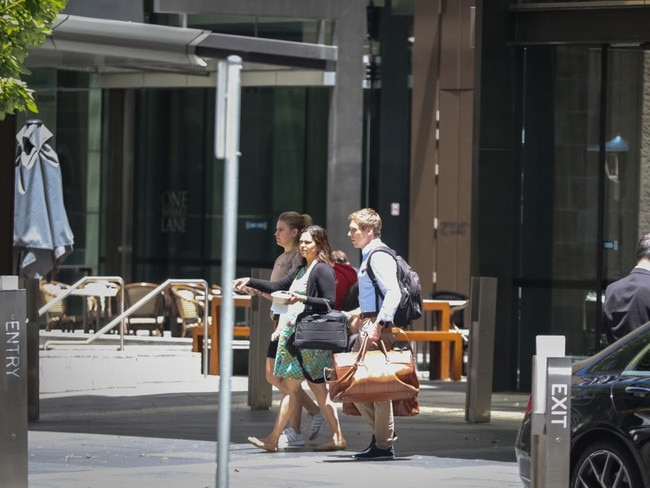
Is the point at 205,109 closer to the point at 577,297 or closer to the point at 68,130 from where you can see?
the point at 68,130

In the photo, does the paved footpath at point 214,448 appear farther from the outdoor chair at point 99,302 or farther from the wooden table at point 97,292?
the outdoor chair at point 99,302

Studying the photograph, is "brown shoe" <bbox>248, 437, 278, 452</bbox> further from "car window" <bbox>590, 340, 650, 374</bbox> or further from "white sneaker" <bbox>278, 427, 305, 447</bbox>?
"car window" <bbox>590, 340, 650, 374</bbox>

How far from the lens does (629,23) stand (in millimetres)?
18172

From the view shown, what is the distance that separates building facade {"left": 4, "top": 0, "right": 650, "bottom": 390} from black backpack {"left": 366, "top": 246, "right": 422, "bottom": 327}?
6.43 m

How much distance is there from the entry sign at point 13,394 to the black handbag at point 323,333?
3.11m

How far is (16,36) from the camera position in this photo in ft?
45.7

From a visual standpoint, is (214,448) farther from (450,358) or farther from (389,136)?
(389,136)

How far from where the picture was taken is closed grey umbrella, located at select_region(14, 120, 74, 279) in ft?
69.7

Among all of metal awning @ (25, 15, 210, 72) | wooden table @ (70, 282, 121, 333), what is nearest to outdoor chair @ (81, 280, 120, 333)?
wooden table @ (70, 282, 121, 333)

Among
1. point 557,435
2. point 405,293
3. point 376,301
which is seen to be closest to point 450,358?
point 405,293

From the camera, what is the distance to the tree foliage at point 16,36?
13.7 m

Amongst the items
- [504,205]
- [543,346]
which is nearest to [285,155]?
[504,205]

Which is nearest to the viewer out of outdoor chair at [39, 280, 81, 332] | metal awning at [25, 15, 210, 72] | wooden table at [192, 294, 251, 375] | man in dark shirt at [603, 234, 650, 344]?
man in dark shirt at [603, 234, 650, 344]

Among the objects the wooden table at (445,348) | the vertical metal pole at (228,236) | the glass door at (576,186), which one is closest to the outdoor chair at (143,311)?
the wooden table at (445,348)
